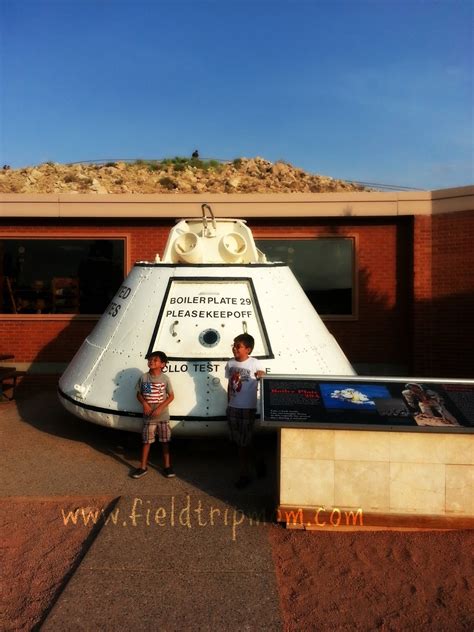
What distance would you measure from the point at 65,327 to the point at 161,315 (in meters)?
4.26

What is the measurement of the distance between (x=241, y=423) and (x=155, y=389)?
2.50ft

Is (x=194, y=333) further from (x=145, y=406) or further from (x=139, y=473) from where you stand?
(x=139, y=473)

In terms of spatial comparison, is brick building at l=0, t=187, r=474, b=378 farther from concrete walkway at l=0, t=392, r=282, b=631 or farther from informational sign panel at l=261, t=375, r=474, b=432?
informational sign panel at l=261, t=375, r=474, b=432

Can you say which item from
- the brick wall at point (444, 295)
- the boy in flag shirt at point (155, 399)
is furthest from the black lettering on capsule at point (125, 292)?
the brick wall at point (444, 295)

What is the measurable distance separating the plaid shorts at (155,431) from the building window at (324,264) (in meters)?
4.74

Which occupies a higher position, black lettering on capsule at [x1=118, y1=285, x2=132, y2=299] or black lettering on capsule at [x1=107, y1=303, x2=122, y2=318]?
black lettering on capsule at [x1=118, y1=285, x2=132, y2=299]

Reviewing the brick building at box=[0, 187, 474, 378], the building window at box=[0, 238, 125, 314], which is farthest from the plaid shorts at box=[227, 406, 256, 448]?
the building window at box=[0, 238, 125, 314]

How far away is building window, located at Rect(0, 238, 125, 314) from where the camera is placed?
895 centimetres

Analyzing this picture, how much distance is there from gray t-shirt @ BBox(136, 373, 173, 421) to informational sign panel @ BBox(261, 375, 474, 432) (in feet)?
3.09

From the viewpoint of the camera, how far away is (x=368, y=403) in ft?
12.0

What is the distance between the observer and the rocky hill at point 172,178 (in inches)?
1136

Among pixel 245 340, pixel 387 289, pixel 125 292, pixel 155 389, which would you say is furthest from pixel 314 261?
pixel 155 389

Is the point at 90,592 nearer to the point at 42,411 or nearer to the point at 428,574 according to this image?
the point at 428,574

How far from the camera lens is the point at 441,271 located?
8.23 metres
